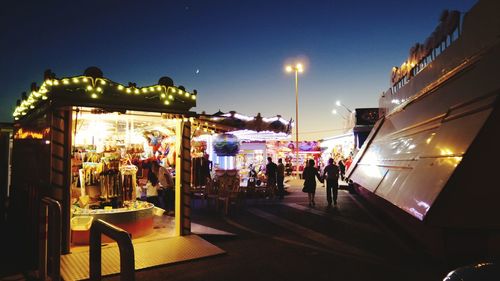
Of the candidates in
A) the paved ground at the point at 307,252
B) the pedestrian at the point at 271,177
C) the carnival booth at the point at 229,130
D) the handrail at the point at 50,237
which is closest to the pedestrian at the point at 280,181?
the pedestrian at the point at 271,177

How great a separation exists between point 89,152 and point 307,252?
6274 mm

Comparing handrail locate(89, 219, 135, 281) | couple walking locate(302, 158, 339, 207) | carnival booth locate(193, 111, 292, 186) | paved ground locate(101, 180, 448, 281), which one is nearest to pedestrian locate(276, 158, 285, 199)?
carnival booth locate(193, 111, 292, 186)

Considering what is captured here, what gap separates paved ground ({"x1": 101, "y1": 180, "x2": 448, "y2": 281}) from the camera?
586cm

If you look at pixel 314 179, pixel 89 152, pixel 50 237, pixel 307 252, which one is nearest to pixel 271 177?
pixel 314 179

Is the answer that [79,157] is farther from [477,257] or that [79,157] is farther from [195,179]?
[477,257]

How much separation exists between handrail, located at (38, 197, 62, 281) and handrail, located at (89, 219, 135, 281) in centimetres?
157

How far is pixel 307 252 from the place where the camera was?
721 centimetres

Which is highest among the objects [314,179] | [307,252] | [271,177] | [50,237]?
[314,179]

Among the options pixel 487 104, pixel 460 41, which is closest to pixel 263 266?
pixel 487 104

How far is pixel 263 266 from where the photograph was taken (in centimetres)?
635

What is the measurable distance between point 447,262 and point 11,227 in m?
10.9

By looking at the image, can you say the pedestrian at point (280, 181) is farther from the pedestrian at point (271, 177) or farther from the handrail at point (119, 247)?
the handrail at point (119, 247)

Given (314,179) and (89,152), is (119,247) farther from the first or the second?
(314,179)

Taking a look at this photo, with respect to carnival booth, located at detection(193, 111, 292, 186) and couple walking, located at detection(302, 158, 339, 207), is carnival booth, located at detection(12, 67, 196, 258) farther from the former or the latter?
couple walking, located at detection(302, 158, 339, 207)
